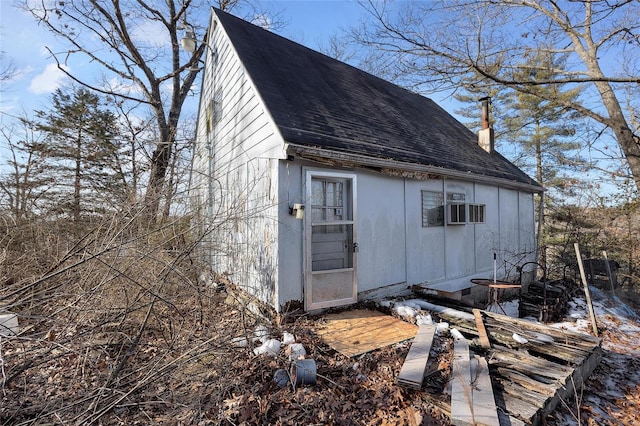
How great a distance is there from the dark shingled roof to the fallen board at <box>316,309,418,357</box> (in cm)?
284

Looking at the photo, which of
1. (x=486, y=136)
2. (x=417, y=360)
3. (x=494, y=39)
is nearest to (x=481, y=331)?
(x=417, y=360)

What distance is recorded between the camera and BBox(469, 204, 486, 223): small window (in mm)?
7695

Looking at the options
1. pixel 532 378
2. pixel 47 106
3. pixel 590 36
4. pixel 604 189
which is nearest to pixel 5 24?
pixel 47 106

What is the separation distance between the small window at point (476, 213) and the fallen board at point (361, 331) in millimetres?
4119

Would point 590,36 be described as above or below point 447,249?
above

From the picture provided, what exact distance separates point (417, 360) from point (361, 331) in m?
1.12

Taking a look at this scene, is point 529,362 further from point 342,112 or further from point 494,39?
point 494,39

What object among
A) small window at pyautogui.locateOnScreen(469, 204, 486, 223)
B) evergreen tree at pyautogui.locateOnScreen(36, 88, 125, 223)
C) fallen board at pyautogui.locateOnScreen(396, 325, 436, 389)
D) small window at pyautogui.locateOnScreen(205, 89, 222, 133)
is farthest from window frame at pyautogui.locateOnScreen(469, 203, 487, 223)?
evergreen tree at pyautogui.locateOnScreen(36, 88, 125, 223)

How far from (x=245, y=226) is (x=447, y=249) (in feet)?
16.1

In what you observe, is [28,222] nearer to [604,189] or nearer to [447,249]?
[447,249]

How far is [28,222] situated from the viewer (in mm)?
5922

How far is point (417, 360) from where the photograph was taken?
11.2 ft

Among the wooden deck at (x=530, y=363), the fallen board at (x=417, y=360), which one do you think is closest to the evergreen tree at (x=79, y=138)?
the fallen board at (x=417, y=360)

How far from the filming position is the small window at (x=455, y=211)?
7215 millimetres
